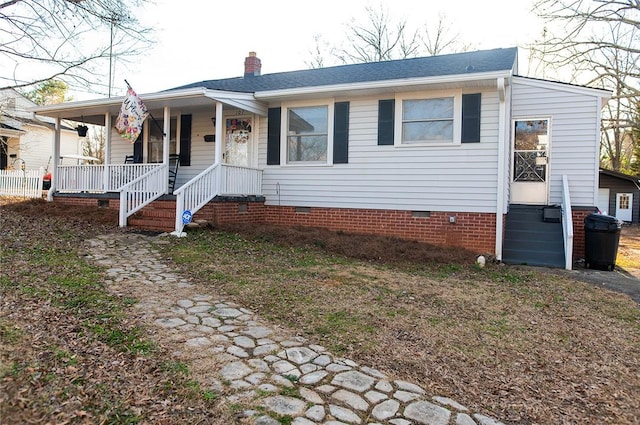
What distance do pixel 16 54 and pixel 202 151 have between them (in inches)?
182

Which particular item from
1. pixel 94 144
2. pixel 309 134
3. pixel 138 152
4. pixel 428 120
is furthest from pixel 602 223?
pixel 94 144

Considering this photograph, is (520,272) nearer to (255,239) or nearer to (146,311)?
(255,239)

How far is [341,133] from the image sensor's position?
9.16 metres

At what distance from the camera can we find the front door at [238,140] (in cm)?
1038

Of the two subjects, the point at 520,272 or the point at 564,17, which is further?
the point at 564,17

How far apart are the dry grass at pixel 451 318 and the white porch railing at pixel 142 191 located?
118cm

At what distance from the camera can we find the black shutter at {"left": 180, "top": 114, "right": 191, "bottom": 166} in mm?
10953

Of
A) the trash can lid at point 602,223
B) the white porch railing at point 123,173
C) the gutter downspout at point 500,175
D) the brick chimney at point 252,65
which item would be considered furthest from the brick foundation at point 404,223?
the brick chimney at point 252,65

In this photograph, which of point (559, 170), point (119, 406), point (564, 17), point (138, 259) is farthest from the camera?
point (564, 17)

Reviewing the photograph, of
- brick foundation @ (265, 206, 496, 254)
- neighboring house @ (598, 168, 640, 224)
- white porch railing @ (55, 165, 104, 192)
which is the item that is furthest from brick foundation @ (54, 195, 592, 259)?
neighboring house @ (598, 168, 640, 224)

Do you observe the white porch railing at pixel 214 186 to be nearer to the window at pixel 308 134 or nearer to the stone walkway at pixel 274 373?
the window at pixel 308 134

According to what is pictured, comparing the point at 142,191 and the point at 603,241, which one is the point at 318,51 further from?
the point at 603,241

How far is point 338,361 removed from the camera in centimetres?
311

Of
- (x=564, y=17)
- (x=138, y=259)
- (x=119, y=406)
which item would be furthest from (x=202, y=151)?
(x=564, y=17)
